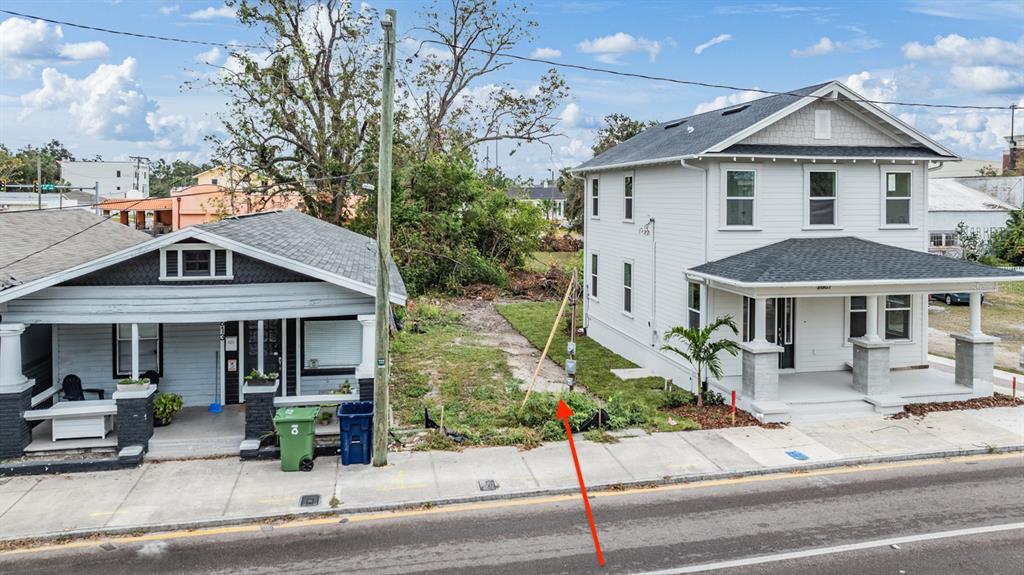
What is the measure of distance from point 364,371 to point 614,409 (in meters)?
5.14

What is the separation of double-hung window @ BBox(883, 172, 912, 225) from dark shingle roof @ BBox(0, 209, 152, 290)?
17.0m

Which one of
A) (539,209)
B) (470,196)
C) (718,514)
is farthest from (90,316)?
(539,209)

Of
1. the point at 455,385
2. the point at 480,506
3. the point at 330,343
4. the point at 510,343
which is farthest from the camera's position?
the point at 510,343

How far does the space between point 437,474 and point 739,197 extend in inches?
380

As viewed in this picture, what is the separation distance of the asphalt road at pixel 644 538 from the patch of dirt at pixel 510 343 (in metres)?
7.33

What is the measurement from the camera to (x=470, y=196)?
3728cm

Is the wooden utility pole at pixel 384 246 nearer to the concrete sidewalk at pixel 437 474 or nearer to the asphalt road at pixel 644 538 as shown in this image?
the concrete sidewalk at pixel 437 474

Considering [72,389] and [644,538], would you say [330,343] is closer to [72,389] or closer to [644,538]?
[72,389]

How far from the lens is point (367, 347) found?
551 inches

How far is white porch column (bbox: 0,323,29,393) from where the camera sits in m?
12.8

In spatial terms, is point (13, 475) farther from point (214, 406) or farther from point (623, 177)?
point (623, 177)

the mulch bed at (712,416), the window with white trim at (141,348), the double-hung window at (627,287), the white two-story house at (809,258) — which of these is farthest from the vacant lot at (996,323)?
the window with white trim at (141,348)

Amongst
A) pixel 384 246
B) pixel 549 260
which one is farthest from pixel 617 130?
pixel 384 246

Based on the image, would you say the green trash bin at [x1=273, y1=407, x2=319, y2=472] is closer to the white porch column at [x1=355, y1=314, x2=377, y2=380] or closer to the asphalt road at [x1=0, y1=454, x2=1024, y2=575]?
the white porch column at [x1=355, y1=314, x2=377, y2=380]
